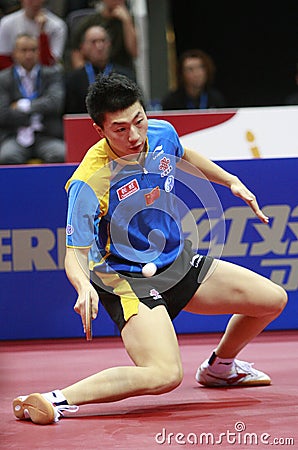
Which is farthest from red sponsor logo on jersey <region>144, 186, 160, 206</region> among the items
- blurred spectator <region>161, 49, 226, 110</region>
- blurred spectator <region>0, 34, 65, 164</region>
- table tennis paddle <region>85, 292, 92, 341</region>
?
blurred spectator <region>161, 49, 226, 110</region>

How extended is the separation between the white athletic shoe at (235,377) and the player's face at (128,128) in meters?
1.12

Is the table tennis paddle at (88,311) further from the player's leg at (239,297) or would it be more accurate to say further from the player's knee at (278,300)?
the player's knee at (278,300)

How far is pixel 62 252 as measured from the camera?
541cm

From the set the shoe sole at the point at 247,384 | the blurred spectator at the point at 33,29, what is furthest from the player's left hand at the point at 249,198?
the blurred spectator at the point at 33,29

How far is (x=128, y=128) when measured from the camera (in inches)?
145

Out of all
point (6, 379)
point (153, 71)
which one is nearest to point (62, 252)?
point (6, 379)

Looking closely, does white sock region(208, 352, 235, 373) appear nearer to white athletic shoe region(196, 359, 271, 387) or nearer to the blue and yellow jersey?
white athletic shoe region(196, 359, 271, 387)

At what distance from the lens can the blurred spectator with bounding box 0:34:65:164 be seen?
7609 mm

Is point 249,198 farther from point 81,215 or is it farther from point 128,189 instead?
point 81,215

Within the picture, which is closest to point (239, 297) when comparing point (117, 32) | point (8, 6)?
point (117, 32)

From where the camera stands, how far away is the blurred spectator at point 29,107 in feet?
25.0

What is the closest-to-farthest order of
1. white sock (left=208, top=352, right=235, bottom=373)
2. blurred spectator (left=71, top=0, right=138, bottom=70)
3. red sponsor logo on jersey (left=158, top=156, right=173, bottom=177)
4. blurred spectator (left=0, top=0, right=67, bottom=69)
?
red sponsor logo on jersey (left=158, top=156, right=173, bottom=177)
white sock (left=208, top=352, right=235, bottom=373)
blurred spectator (left=71, top=0, right=138, bottom=70)
blurred spectator (left=0, top=0, right=67, bottom=69)

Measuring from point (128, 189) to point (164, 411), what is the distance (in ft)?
3.05

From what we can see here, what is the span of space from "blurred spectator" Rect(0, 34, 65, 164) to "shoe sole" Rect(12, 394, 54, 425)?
4199mm
